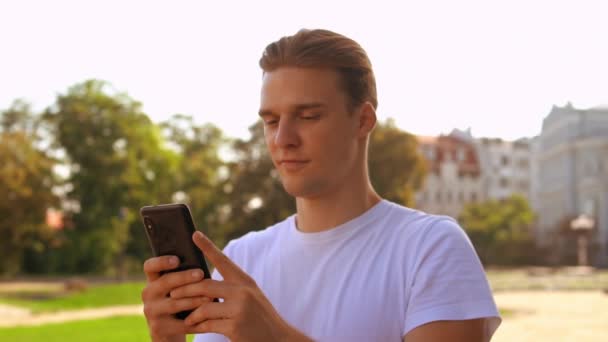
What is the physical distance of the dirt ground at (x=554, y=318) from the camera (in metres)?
14.6

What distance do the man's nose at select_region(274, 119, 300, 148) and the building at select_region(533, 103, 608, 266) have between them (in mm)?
57709

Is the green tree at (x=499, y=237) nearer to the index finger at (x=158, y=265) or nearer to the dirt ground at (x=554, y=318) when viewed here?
the dirt ground at (x=554, y=318)

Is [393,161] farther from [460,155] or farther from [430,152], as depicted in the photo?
[460,155]

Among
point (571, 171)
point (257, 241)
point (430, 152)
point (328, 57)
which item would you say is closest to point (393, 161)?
point (257, 241)

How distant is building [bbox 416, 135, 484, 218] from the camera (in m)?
68.6

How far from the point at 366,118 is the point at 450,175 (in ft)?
229

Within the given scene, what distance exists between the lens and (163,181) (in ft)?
124

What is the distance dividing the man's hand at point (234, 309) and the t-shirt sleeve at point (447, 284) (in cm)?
27

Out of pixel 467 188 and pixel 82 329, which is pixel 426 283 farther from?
pixel 467 188

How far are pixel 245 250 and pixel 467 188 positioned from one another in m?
71.2

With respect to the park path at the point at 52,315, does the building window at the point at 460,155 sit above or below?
above

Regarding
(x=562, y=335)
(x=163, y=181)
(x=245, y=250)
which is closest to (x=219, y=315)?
(x=245, y=250)

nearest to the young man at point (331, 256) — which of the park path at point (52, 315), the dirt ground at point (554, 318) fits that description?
the dirt ground at point (554, 318)

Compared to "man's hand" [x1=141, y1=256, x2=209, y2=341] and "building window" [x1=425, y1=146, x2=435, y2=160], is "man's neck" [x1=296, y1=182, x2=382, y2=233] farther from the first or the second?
"building window" [x1=425, y1=146, x2=435, y2=160]
